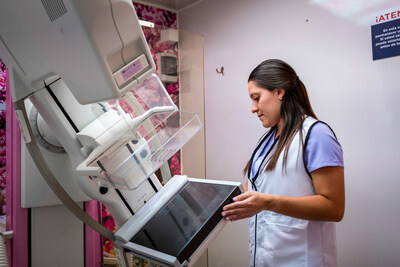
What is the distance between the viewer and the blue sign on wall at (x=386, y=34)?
1.62 m

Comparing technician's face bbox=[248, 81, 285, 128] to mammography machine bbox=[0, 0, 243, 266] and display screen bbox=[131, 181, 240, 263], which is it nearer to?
mammography machine bbox=[0, 0, 243, 266]

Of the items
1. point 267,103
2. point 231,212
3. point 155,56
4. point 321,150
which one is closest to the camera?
point 231,212

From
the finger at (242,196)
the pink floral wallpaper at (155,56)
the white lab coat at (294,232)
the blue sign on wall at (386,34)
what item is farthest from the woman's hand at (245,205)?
the pink floral wallpaper at (155,56)

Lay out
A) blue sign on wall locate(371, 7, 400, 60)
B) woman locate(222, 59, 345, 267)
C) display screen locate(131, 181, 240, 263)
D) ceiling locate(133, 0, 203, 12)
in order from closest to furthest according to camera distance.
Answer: display screen locate(131, 181, 240, 263)
woman locate(222, 59, 345, 267)
blue sign on wall locate(371, 7, 400, 60)
ceiling locate(133, 0, 203, 12)

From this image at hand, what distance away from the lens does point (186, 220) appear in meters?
1.03

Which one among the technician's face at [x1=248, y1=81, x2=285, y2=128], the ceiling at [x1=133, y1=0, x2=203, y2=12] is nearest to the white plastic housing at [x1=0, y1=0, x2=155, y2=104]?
the technician's face at [x1=248, y1=81, x2=285, y2=128]

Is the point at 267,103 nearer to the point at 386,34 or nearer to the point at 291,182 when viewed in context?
the point at 291,182

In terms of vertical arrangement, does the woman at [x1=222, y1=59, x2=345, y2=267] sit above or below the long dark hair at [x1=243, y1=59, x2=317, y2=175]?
below

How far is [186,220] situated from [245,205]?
0.65ft

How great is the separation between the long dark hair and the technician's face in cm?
2

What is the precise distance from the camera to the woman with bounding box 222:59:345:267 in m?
1.19

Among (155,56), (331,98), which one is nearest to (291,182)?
(331,98)

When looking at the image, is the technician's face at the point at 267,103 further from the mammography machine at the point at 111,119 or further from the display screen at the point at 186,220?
the display screen at the point at 186,220

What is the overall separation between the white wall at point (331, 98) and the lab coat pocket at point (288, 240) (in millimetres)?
682
